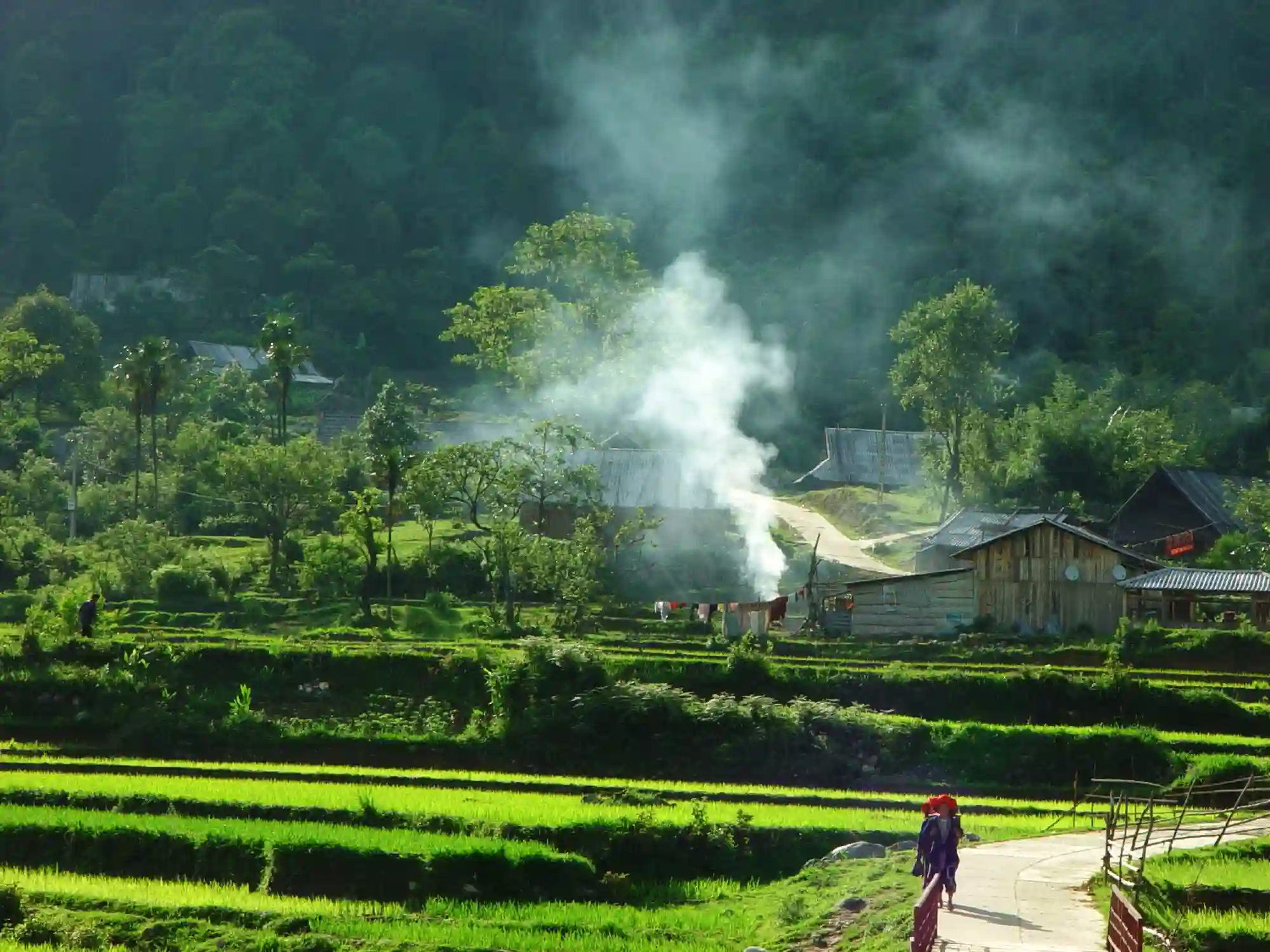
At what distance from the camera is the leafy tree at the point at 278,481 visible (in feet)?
199

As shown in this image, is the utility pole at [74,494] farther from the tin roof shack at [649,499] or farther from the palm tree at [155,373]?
the tin roof shack at [649,499]

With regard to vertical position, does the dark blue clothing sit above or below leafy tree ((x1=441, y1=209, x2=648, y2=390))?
below

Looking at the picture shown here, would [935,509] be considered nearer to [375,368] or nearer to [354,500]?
[354,500]

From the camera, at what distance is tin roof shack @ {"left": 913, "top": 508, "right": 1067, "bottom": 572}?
61.3 m

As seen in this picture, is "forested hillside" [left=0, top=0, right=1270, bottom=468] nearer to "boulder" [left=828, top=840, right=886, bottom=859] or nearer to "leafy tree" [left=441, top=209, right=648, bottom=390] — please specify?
"leafy tree" [left=441, top=209, right=648, bottom=390]

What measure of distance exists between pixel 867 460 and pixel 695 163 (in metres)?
54.0

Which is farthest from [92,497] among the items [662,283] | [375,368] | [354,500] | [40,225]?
[40,225]

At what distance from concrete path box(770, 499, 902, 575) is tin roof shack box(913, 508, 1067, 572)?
1.38 metres

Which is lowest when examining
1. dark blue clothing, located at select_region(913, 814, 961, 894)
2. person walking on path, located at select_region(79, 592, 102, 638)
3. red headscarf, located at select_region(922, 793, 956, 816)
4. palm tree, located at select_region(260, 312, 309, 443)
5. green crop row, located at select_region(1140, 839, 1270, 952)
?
green crop row, located at select_region(1140, 839, 1270, 952)

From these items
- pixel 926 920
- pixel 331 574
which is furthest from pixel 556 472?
pixel 926 920

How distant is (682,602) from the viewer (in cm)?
5478

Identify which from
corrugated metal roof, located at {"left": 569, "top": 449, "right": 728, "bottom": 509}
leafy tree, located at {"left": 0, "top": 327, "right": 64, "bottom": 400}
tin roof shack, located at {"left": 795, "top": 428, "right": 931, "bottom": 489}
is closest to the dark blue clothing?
corrugated metal roof, located at {"left": 569, "top": 449, "right": 728, "bottom": 509}

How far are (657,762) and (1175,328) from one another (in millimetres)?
70327

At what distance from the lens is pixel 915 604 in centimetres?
5103
